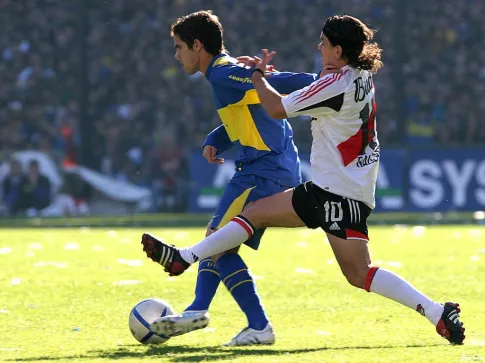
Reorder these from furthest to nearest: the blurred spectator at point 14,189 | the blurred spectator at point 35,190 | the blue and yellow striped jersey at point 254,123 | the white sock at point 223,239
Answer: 1. the blurred spectator at point 35,190
2. the blurred spectator at point 14,189
3. the blue and yellow striped jersey at point 254,123
4. the white sock at point 223,239

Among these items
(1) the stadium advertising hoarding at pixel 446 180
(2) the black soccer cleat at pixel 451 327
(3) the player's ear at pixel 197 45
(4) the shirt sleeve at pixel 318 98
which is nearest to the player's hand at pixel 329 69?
(4) the shirt sleeve at pixel 318 98

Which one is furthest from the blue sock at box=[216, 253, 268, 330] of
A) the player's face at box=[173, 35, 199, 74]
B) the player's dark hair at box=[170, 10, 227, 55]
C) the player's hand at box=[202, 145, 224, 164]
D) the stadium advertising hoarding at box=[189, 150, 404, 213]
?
the stadium advertising hoarding at box=[189, 150, 404, 213]

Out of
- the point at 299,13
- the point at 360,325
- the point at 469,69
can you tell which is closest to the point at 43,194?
the point at 299,13

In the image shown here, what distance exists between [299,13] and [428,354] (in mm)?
20396

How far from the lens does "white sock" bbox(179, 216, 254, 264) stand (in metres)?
6.73

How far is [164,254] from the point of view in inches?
260

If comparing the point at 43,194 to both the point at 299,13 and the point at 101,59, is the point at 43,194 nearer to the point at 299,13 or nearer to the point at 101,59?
the point at 101,59

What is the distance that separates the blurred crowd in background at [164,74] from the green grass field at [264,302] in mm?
8148

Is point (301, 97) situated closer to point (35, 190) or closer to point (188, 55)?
point (188, 55)

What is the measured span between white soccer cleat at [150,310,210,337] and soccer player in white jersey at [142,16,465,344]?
3 centimetres

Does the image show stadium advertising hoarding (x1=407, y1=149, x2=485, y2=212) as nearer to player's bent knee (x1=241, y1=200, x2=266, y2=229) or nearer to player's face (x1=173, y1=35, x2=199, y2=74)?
player's face (x1=173, y1=35, x2=199, y2=74)

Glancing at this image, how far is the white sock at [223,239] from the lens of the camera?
6730 mm

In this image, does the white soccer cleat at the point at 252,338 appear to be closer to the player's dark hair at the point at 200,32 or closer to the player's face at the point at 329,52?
the player's face at the point at 329,52

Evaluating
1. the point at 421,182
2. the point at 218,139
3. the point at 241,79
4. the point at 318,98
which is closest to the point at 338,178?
the point at 318,98
